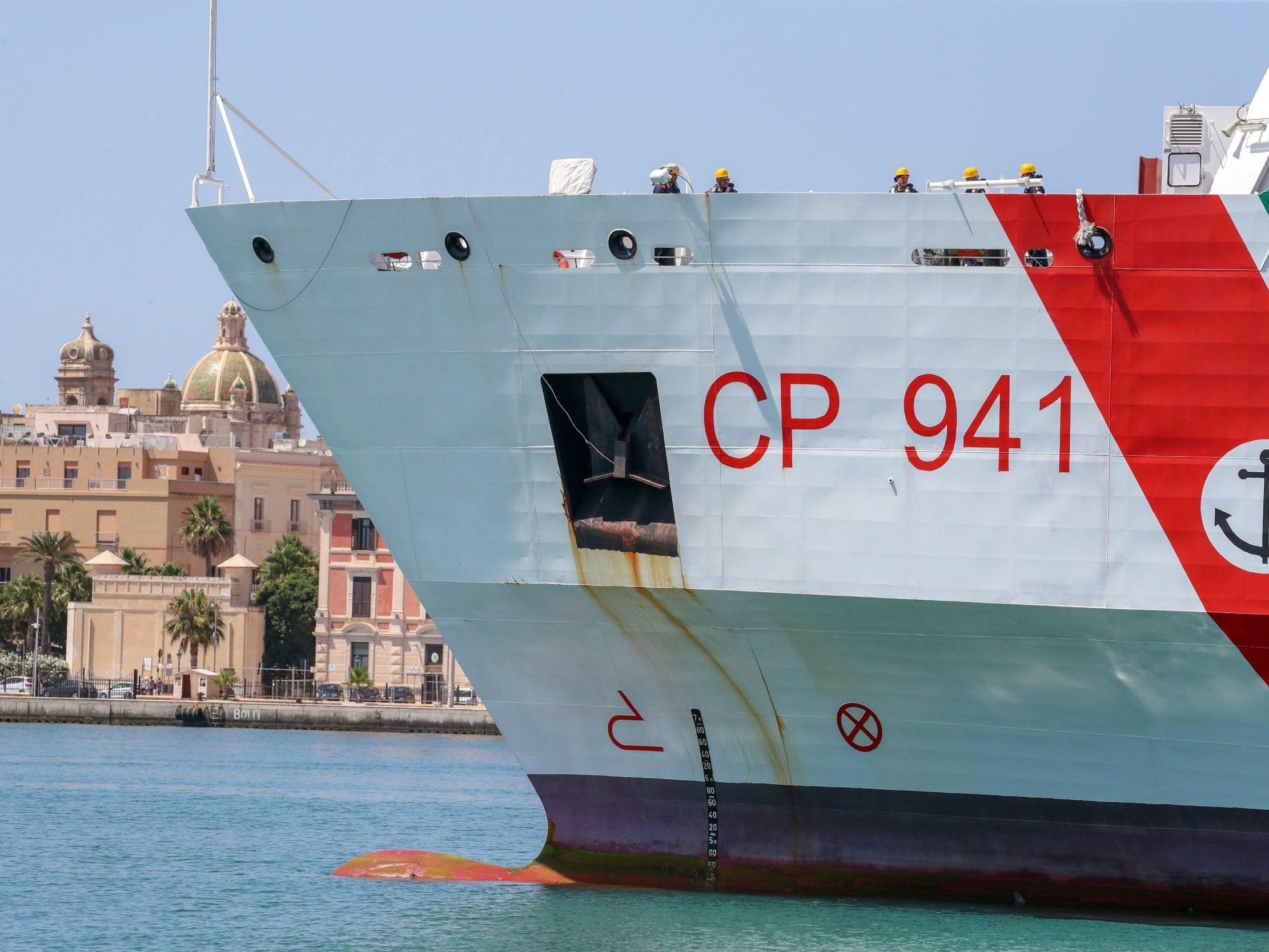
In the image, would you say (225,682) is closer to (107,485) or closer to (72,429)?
(107,485)

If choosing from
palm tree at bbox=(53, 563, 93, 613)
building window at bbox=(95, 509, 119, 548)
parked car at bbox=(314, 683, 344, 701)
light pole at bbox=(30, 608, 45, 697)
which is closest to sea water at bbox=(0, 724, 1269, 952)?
light pole at bbox=(30, 608, 45, 697)

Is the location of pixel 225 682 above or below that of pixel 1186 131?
below

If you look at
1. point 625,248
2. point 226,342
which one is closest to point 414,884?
point 625,248

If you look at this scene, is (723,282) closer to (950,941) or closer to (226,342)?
(950,941)

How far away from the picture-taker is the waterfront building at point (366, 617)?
82062 mm

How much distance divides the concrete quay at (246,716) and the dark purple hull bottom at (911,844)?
51.8 meters

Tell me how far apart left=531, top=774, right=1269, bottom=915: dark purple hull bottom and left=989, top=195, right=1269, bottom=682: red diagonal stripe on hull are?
1.90 meters

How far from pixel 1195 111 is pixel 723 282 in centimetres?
490

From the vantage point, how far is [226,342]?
149 m

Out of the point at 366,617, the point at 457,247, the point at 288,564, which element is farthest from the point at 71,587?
the point at 457,247

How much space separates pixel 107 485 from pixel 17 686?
2775 cm

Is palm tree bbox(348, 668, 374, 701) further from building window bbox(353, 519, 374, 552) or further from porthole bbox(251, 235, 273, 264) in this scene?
porthole bbox(251, 235, 273, 264)

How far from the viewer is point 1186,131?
17438 millimetres

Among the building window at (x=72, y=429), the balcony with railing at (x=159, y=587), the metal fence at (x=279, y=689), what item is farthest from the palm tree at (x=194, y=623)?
the building window at (x=72, y=429)
